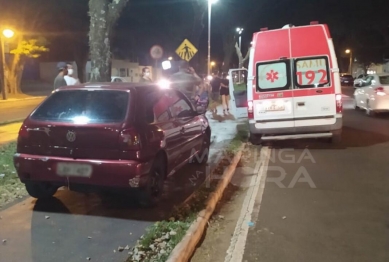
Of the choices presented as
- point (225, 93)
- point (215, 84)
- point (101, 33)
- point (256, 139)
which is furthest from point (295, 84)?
point (215, 84)

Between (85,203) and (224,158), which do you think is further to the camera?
(224,158)

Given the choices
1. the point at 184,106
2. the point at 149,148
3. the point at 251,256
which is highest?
the point at 184,106

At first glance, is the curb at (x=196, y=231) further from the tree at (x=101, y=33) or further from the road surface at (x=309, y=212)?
the tree at (x=101, y=33)

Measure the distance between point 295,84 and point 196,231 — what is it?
21.2 ft

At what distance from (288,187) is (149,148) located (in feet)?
8.99

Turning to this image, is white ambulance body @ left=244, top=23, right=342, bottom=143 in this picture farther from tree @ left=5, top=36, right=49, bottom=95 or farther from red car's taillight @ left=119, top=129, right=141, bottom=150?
tree @ left=5, top=36, right=49, bottom=95

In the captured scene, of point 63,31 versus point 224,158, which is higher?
point 63,31

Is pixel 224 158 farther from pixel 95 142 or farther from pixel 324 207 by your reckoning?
pixel 95 142

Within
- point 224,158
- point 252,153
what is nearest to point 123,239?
point 224,158

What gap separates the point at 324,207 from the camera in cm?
658

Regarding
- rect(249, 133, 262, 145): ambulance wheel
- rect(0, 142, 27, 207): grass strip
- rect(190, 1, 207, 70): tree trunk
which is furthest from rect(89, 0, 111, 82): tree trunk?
rect(190, 1, 207, 70): tree trunk

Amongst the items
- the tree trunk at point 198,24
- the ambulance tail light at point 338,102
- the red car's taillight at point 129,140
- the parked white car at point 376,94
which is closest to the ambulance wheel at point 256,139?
the ambulance tail light at point 338,102

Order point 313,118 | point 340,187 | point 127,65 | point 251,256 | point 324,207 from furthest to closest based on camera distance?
1. point 127,65
2. point 313,118
3. point 340,187
4. point 324,207
5. point 251,256

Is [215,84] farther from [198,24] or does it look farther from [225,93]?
[198,24]
